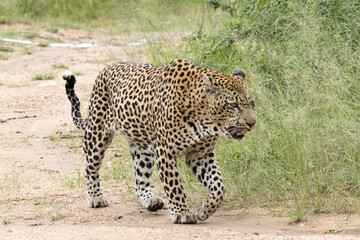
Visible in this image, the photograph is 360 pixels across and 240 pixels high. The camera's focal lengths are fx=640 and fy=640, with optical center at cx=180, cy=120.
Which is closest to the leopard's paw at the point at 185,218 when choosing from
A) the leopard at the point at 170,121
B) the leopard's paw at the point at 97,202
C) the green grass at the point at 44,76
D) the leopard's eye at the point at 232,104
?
the leopard at the point at 170,121

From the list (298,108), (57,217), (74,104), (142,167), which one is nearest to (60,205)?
(57,217)

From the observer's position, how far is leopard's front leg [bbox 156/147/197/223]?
5.43 meters

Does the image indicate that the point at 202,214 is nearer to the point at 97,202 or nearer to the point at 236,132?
the point at 236,132

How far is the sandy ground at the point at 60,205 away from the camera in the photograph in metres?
5.01

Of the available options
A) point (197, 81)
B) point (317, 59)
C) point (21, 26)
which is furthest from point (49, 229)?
point (21, 26)

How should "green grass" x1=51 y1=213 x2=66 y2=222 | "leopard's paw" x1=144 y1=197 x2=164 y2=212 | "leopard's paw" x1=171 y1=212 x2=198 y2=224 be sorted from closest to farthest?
1. "leopard's paw" x1=171 y1=212 x2=198 y2=224
2. "green grass" x1=51 y1=213 x2=66 y2=222
3. "leopard's paw" x1=144 y1=197 x2=164 y2=212

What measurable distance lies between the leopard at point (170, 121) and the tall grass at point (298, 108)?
507 mm

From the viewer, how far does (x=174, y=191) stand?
17.9 feet

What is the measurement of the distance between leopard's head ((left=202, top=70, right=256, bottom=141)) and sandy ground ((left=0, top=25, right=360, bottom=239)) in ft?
2.65

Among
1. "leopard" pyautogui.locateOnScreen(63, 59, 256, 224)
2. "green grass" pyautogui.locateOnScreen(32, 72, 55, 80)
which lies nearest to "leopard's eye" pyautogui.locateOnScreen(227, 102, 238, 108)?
"leopard" pyautogui.locateOnScreen(63, 59, 256, 224)

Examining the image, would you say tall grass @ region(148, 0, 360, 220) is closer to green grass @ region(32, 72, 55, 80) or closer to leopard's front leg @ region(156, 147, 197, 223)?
leopard's front leg @ region(156, 147, 197, 223)

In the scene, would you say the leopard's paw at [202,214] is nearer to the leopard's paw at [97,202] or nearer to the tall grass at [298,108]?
the tall grass at [298,108]

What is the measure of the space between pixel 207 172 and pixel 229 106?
731 millimetres

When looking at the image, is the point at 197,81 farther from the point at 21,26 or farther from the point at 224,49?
the point at 21,26
